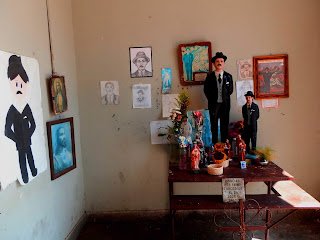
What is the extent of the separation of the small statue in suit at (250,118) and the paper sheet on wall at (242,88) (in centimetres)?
17

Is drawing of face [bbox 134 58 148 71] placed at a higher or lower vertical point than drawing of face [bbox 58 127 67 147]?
higher

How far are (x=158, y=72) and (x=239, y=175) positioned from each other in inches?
46.1

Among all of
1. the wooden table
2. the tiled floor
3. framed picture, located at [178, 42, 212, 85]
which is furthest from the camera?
framed picture, located at [178, 42, 212, 85]

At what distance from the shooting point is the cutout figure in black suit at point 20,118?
164 centimetres

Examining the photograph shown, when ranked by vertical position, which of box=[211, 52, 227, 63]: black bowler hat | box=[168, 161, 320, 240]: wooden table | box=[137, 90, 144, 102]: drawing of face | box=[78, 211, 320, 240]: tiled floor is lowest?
box=[78, 211, 320, 240]: tiled floor

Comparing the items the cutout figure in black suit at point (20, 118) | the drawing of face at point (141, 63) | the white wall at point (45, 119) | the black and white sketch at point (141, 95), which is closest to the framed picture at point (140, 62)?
the drawing of face at point (141, 63)

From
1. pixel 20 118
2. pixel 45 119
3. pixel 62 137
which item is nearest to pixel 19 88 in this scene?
pixel 20 118

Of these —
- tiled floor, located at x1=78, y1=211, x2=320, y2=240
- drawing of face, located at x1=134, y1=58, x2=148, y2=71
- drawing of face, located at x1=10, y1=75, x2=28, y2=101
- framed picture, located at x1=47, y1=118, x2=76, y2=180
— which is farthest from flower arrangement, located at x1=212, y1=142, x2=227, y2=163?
drawing of face, located at x1=10, y1=75, x2=28, y2=101

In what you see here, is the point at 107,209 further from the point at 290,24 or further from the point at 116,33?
the point at 290,24

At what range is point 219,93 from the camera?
243cm

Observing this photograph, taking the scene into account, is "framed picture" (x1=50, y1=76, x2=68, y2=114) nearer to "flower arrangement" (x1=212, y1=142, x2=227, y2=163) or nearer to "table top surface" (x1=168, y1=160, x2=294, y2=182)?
"table top surface" (x1=168, y1=160, x2=294, y2=182)

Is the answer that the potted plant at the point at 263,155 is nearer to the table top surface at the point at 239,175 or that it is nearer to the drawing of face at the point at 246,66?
the table top surface at the point at 239,175

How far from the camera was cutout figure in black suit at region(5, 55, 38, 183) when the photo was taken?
1.64m

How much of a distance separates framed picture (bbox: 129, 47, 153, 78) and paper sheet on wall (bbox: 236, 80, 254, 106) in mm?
816
